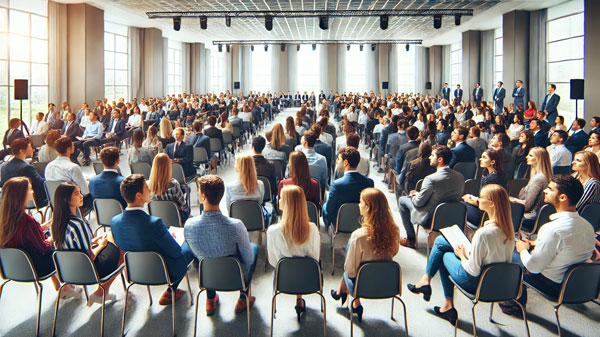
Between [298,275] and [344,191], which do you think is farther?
[344,191]

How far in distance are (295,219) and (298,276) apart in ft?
1.44

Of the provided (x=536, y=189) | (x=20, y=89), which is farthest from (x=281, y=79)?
(x=536, y=189)

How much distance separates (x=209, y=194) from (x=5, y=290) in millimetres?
2664

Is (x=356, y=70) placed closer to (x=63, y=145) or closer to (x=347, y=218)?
(x=63, y=145)

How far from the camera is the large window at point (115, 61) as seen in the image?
2144 centimetres

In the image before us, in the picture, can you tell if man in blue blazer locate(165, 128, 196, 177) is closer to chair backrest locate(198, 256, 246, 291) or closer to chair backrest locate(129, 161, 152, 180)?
chair backrest locate(129, 161, 152, 180)

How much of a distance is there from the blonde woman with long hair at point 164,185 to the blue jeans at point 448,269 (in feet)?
9.25

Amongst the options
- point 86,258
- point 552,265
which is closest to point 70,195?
point 86,258

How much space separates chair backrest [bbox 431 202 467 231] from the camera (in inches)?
202

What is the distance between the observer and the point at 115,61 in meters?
22.2

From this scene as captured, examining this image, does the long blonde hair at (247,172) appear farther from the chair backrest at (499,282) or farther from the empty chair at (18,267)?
the chair backrest at (499,282)

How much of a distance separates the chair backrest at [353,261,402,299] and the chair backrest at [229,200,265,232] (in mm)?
1981

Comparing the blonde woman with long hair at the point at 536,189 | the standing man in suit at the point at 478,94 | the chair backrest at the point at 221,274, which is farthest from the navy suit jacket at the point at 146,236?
the standing man in suit at the point at 478,94

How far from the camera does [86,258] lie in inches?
146
